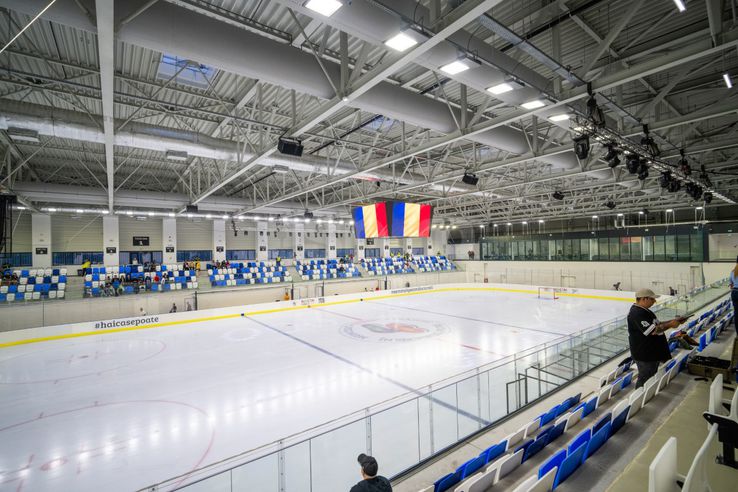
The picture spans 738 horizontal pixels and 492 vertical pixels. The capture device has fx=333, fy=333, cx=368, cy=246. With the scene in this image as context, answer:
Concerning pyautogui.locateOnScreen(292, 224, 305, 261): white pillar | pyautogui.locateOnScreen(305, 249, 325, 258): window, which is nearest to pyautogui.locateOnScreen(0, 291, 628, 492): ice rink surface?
pyautogui.locateOnScreen(292, 224, 305, 261): white pillar

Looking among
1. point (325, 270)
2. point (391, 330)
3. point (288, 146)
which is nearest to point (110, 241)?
point (325, 270)

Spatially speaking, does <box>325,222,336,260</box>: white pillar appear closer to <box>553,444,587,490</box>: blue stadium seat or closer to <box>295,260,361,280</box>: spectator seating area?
<box>295,260,361,280</box>: spectator seating area

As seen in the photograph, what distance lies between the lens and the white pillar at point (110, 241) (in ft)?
75.3

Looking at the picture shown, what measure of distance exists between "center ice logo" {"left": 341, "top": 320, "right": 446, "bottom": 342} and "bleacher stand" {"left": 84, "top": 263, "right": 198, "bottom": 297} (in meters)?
10.8

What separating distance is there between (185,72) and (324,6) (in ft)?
19.5

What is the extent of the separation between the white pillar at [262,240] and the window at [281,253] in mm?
1752

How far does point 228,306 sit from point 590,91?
19558mm

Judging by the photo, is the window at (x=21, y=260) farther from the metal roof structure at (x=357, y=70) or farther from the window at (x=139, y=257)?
the metal roof structure at (x=357, y=70)

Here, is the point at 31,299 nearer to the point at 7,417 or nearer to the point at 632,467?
the point at 7,417

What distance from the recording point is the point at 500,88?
5590 mm

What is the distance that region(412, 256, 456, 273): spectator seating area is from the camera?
31.4 metres

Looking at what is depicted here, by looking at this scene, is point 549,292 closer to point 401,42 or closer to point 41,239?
point 401,42

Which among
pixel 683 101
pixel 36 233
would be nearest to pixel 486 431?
pixel 683 101

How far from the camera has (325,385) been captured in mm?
8328
